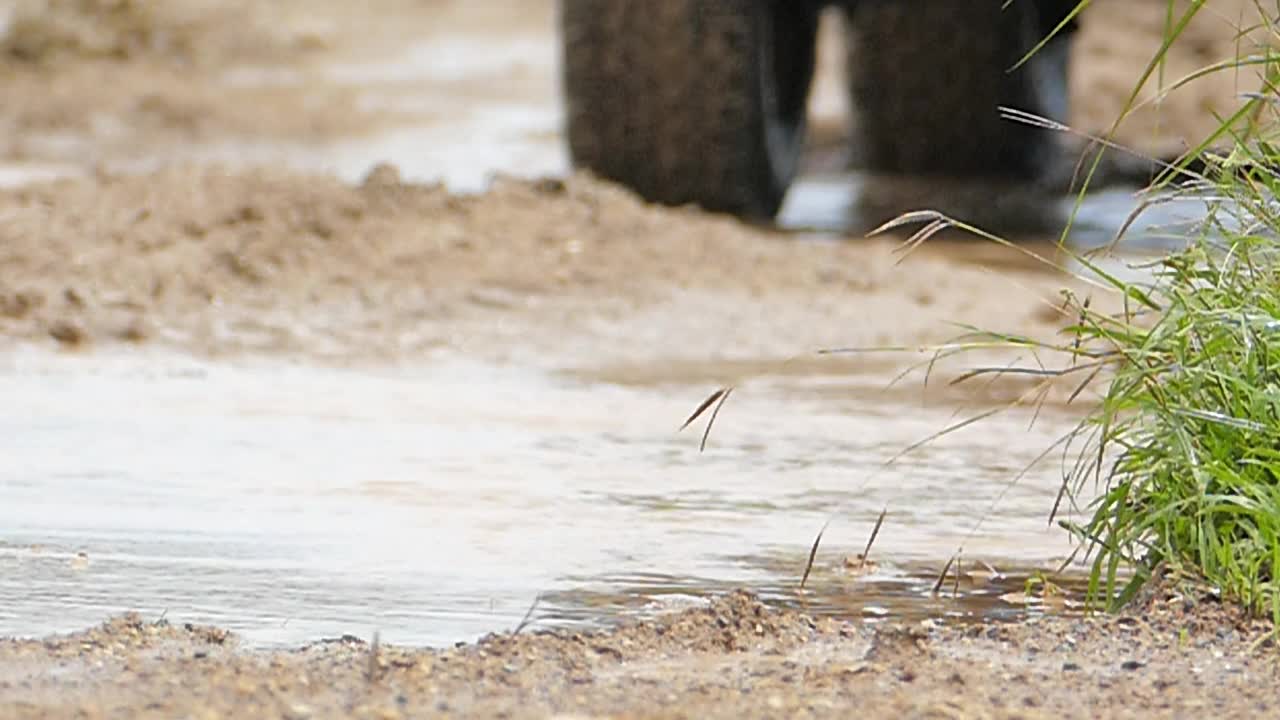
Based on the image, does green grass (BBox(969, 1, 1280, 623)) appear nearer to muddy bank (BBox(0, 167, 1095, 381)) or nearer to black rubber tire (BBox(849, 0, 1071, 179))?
muddy bank (BBox(0, 167, 1095, 381))

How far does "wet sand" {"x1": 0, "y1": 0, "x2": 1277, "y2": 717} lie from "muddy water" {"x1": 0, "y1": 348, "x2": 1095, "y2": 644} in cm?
19

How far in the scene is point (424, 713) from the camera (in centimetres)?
231

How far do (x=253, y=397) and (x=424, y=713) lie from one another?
2324mm

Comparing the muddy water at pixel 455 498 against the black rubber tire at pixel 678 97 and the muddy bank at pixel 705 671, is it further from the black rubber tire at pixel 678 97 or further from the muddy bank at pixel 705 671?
the black rubber tire at pixel 678 97

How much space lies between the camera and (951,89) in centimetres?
951

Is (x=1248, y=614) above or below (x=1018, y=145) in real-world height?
below

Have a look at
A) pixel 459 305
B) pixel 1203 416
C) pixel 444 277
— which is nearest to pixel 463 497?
pixel 1203 416

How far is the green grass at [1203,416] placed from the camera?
2789 mm

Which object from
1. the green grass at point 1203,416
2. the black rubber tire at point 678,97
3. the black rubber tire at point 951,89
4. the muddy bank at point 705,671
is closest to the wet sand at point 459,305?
the muddy bank at point 705,671

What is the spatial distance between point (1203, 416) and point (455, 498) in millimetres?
1260

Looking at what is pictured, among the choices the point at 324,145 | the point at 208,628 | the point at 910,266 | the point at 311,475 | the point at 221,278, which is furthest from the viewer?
the point at 324,145

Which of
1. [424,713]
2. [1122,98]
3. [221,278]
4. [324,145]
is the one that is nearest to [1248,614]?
[424,713]

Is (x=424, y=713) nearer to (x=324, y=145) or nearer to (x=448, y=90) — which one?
(x=324, y=145)

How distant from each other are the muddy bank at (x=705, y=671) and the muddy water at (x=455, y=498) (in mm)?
135
